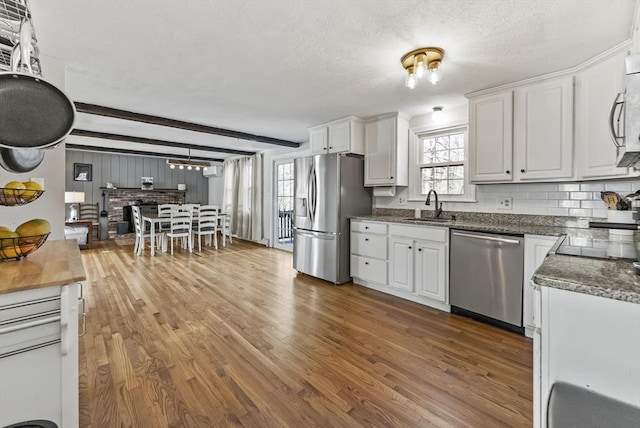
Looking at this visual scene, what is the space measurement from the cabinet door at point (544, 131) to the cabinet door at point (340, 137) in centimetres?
188

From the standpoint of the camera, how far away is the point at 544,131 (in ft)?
8.36

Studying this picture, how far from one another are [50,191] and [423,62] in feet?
9.76

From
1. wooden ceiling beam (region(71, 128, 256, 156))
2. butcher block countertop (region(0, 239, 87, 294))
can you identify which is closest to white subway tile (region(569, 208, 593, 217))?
butcher block countertop (region(0, 239, 87, 294))

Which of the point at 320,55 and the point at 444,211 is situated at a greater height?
the point at 320,55

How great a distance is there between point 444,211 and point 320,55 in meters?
2.28

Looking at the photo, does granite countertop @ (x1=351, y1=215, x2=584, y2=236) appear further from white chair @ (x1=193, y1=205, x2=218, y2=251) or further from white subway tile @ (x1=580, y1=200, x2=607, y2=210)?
A: white chair @ (x1=193, y1=205, x2=218, y2=251)

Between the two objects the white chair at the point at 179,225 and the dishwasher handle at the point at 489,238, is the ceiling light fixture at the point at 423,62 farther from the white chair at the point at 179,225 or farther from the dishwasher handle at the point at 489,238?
the white chair at the point at 179,225

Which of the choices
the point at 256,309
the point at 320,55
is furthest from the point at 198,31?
the point at 256,309

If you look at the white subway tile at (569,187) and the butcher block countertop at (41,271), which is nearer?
the butcher block countertop at (41,271)

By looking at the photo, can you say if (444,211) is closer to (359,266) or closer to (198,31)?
(359,266)

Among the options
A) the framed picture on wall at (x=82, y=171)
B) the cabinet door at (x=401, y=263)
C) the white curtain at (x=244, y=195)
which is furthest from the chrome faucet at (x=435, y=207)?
the framed picture on wall at (x=82, y=171)

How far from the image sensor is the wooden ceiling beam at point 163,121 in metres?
3.51

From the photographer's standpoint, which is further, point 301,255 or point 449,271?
point 301,255

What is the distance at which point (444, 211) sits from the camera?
3.50 m
